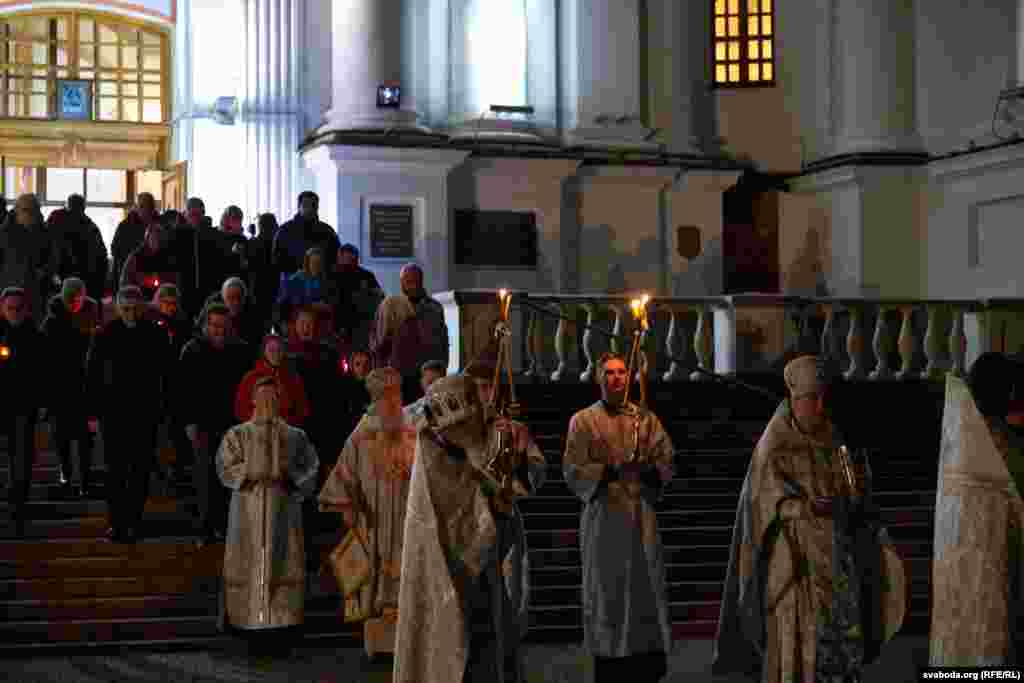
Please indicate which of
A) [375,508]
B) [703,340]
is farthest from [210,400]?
[703,340]

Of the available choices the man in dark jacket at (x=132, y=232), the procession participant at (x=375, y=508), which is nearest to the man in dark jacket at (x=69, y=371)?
the man in dark jacket at (x=132, y=232)

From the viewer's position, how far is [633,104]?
2477 centimetres

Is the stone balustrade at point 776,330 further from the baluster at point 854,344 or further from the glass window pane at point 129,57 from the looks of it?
the glass window pane at point 129,57

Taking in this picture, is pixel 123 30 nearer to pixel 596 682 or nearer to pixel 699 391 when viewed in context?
pixel 699 391

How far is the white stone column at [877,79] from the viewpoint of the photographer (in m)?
25.1

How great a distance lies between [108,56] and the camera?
25312mm

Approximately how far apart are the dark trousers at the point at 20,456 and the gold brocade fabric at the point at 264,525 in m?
2.22

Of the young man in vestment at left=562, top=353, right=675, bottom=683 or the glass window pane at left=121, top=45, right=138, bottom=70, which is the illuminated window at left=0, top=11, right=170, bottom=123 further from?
the young man in vestment at left=562, top=353, right=675, bottom=683

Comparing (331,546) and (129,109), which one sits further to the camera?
(129,109)

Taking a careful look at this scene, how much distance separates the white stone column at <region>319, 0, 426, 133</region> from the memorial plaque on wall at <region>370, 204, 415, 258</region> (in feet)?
3.39

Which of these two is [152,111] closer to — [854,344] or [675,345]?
[675,345]

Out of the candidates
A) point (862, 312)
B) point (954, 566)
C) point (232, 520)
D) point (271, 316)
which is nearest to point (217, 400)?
A: point (232, 520)

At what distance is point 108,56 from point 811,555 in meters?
18.0

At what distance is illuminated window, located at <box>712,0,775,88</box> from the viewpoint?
26.8m
